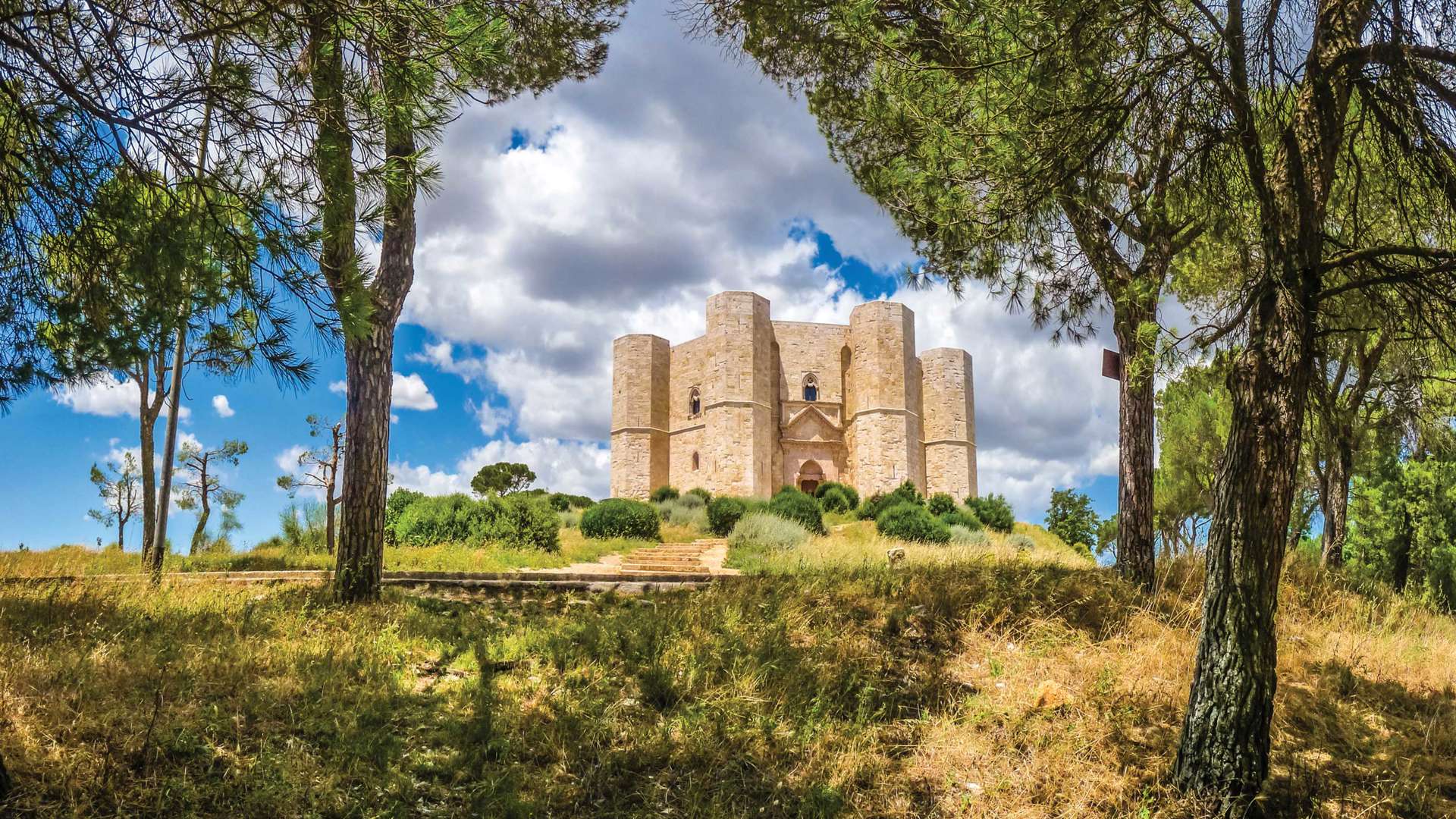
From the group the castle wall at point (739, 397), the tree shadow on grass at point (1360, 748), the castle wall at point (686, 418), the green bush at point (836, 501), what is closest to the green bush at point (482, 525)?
the tree shadow on grass at point (1360, 748)

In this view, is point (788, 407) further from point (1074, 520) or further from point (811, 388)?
point (1074, 520)

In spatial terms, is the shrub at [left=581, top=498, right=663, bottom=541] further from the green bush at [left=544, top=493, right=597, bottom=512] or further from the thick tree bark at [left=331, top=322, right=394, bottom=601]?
the thick tree bark at [left=331, top=322, right=394, bottom=601]

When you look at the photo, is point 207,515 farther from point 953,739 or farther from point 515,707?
point 953,739

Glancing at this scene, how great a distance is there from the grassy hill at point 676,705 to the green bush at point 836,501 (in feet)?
Result: 55.1

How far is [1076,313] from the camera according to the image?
778 cm

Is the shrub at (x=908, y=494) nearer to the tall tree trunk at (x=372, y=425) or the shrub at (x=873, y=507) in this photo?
the shrub at (x=873, y=507)

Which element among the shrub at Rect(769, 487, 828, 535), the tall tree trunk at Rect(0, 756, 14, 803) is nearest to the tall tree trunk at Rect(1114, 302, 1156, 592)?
the tall tree trunk at Rect(0, 756, 14, 803)

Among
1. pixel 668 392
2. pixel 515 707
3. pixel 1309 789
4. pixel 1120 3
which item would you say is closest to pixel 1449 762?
pixel 1309 789

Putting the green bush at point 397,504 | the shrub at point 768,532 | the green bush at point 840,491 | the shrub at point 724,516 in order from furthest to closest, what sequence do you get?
the green bush at point 840,491 → the shrub at point 724,516 → the shrub at point 768,532 → the green bush at point 397,504

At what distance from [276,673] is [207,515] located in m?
10.7

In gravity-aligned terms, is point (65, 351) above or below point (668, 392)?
below

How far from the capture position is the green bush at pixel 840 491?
23.8 meters

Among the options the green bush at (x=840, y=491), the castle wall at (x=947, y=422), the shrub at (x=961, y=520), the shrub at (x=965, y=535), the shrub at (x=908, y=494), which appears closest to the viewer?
the shrub at (x=965, y=535)

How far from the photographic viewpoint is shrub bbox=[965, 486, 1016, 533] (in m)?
21.8
